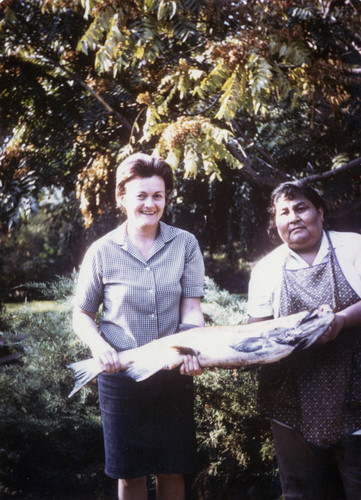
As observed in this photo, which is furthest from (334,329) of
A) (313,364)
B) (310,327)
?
(313,364)

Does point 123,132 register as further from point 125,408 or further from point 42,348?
point 125,408

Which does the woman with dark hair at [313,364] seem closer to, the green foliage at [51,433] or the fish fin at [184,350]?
the fish fin at [184,350]

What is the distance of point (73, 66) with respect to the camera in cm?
471

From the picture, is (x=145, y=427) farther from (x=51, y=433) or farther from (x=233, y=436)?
(x=51, y=433)

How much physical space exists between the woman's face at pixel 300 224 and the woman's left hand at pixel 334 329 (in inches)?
14.0

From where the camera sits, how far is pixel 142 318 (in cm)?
222

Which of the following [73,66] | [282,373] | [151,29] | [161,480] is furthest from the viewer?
[73,66]

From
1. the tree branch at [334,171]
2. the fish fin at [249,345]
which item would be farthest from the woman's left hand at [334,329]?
the tree branch at [334,171]

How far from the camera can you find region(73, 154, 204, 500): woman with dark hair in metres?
Answer: 2.23

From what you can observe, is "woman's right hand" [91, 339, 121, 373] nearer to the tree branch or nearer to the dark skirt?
the dark skirt

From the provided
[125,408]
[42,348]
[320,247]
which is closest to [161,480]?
[125,408]

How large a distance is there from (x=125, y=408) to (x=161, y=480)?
1.33 ft

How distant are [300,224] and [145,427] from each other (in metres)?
1.18

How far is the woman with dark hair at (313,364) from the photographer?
198 cm
